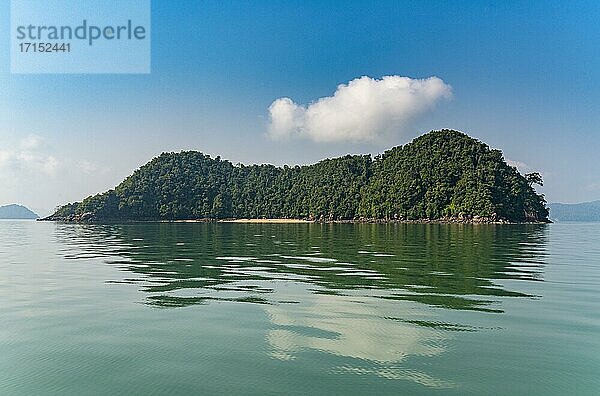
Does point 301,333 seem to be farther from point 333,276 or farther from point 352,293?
point 333,276

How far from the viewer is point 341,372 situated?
1027cm

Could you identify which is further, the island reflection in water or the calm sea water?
the island reflection in water

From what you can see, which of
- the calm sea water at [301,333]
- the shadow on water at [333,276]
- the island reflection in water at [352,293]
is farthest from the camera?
the shadow on water at [333,276]

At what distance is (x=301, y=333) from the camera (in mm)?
13438

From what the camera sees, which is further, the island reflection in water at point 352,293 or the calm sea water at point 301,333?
the island reflection in water at point 352,293

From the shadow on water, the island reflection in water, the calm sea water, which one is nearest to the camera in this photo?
the calm sea water

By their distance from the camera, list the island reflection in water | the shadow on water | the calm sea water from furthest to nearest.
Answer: the shadow on water < the island reflection in water < the calm sea water

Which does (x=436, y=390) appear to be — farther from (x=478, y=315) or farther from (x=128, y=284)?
(x=128, y=284)

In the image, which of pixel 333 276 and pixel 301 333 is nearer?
pixel 301 333

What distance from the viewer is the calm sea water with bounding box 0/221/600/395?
9.88 m

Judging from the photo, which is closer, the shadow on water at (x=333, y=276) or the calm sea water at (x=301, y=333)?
the calm sea water at (x=301, y=333)

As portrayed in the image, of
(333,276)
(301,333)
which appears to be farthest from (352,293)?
(301,333)

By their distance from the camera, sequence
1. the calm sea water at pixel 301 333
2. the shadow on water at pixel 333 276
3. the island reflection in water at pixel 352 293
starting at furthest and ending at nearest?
the shadow on water at pixel 333 276 < the island reflection in water at pixel 352 293 < the calm sea water at pixel 301 333

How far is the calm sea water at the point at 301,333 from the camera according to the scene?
32.4 ft
